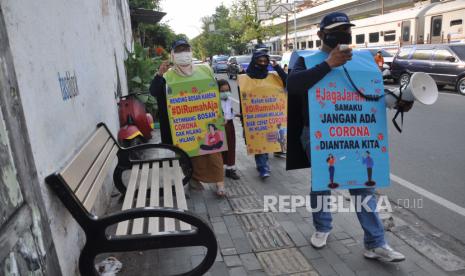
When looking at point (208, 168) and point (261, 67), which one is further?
point (261, 67)

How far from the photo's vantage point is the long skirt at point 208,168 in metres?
4.62

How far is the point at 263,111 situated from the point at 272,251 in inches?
93.1

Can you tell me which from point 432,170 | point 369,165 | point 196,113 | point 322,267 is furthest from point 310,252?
point 432,170

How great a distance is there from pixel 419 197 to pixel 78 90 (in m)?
3.92

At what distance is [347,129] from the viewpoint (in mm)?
3064

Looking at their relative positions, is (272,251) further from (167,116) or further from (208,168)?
(167,116)

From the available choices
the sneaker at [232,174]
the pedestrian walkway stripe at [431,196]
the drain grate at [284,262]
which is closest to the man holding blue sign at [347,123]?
the drain grate at [284,262]

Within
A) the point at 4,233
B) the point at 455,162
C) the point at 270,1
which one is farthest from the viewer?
the point at 270,1

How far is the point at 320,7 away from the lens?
154ft

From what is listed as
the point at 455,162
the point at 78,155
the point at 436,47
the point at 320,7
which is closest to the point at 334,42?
the point at 78,155

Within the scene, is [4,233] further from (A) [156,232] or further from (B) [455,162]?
(B) [455,162]

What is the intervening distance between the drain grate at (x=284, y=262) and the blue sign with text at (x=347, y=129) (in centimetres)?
62

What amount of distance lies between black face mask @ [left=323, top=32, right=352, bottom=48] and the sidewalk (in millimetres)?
1726

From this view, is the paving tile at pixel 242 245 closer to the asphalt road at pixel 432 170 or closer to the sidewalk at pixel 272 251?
the sidewalk at pixel 272 251
